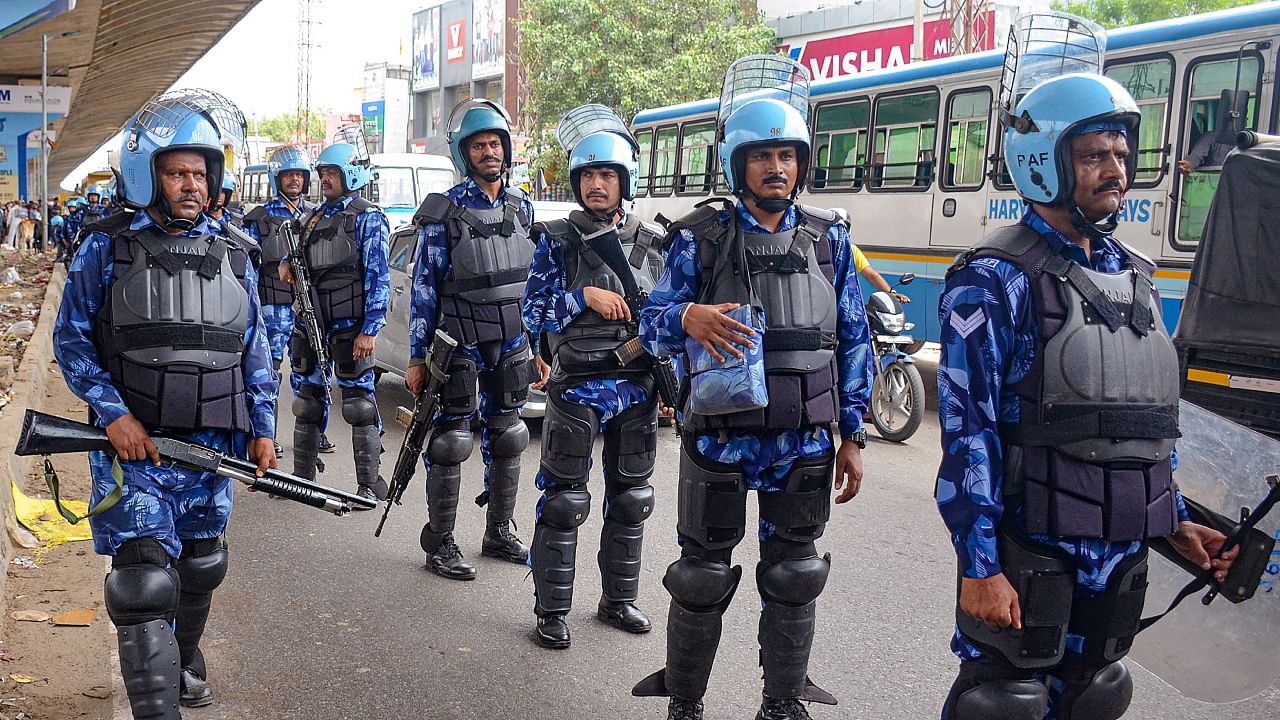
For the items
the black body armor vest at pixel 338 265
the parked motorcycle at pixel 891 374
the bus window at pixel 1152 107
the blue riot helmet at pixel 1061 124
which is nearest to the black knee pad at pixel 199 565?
the blue riot helmet at pixel 1061 124

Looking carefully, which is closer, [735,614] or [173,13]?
[735,614]

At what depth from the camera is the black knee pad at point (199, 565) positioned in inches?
150

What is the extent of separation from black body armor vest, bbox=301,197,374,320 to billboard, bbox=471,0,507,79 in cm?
4068

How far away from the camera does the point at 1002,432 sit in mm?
2832

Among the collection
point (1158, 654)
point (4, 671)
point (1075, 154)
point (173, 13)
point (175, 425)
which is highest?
point (173, 13)

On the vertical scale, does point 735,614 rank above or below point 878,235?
below

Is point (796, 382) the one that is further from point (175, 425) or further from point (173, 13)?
point (173, 13)

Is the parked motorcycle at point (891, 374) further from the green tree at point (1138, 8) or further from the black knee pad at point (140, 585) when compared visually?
the green tree at point (1138, 8)

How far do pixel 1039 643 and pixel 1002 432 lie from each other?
494 mm

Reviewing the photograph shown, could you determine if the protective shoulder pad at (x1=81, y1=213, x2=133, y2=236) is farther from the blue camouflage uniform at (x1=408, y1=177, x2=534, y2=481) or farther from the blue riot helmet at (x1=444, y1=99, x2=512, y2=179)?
the blue riot helmet at (x1=444, y1=99, x2=512, y2=179)

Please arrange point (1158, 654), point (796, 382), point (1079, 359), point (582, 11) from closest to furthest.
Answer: point (1079, 359)
point (1158, 654)
point (796, 382)
point (582, 11)

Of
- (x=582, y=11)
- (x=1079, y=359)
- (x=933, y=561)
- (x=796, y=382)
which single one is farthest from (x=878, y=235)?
(x=582, y=11)

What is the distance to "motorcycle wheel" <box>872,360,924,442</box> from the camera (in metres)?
9.26

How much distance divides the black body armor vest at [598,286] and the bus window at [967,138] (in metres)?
7.82
